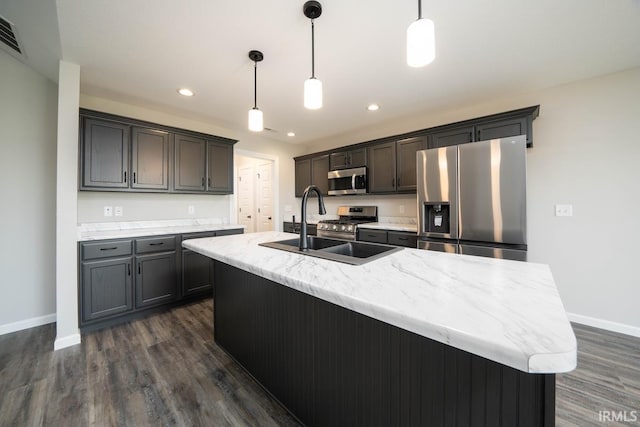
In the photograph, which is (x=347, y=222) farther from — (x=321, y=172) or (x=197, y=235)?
(x=197, y=235)

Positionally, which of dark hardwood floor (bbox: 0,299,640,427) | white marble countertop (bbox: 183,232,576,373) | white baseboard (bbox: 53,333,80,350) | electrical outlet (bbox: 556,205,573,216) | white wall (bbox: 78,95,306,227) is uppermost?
white wall (bbox: 78,95,306,227)

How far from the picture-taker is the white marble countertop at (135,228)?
2.53m

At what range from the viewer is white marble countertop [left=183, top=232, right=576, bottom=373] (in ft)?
1.74

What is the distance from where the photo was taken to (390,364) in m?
0.99

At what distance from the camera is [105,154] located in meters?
2.67

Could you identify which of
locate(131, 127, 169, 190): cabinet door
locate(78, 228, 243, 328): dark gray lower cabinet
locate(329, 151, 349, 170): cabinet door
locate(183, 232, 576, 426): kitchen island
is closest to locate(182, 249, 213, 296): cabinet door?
locate(78, 228, 243, 328): dark gray lower cabinet

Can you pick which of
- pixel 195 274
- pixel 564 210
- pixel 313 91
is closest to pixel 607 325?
pixel 564 210

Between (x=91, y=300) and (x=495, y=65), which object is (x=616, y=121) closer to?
(x=495, y=65)

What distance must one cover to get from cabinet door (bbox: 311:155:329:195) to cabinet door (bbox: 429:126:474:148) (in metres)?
1.82

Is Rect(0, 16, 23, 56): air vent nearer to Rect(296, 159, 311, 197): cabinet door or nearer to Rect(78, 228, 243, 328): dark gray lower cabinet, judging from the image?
Rect(78, 228, 243, 328): dark gray lower cabinet

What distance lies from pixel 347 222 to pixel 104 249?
9.68 ft

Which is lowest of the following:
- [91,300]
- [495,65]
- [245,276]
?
[91,300]

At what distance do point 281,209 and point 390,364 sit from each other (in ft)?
13.5

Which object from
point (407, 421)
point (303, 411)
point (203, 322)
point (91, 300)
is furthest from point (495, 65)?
point (91, 300)
